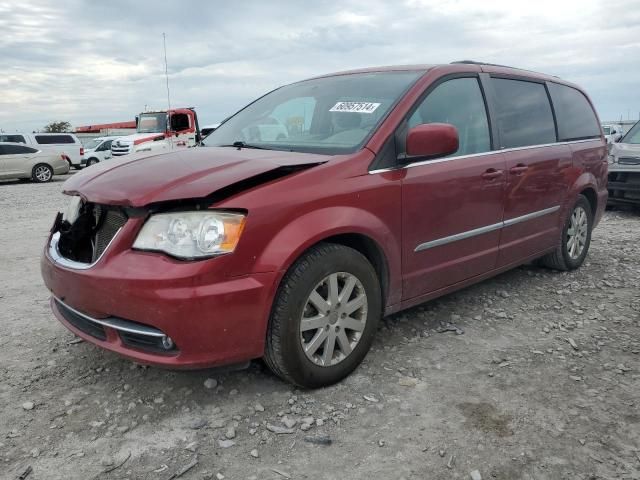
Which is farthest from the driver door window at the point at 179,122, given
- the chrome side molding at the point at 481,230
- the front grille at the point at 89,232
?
the front grille at the point at 89,232

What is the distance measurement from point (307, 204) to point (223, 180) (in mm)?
420

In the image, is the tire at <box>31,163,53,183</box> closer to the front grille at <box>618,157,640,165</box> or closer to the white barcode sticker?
the front grille at <box>618,157,640,165</box>

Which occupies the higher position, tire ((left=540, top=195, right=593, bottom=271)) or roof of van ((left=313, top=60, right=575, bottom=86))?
roof of van ((left=313, top=60, right=575, bottom=86))

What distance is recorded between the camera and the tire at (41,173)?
18422 mm

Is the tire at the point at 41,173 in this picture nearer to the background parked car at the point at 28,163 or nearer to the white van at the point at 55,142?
the background parked car at the point at 28,163

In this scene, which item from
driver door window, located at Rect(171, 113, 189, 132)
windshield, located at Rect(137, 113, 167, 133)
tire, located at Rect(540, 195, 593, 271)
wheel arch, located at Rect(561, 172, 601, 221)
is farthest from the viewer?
windshield, located at Rect(137, 113, 167, 133)

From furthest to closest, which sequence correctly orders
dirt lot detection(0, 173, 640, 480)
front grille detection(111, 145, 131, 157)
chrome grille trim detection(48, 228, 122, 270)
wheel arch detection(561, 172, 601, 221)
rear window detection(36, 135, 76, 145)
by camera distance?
rear window detection(36, 135, 76, 145), front grille detection(111, 145, 131, 157), wheel arch detection(561, 172, 601, 221), chrome grille trim detection(48, 228, 122, 270), dirt lot detection(0, 173, 640, 480)

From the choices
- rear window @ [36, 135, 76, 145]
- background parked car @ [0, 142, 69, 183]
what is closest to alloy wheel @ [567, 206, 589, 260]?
background parked car @ [0, 142, 69, 183]

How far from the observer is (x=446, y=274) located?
3473mm

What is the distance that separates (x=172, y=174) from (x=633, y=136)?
864 centimetres

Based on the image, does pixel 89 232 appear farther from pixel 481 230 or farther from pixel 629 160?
pixel 629 160

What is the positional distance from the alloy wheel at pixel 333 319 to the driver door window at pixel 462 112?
3.64 feet

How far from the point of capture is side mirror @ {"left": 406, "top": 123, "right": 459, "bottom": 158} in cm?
295

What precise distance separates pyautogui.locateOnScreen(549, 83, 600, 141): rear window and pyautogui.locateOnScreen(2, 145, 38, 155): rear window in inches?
709
